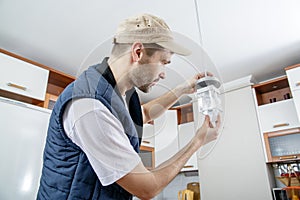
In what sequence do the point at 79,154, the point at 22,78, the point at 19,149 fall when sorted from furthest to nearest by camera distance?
the point at 22,78, the point at 19,149, the point at 79,154

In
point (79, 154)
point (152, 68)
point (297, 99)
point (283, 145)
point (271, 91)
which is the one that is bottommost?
point (79, 154)

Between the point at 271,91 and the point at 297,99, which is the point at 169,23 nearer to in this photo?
the point at 297,99

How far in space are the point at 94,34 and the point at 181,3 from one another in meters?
0.65

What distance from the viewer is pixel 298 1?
55.6 inches

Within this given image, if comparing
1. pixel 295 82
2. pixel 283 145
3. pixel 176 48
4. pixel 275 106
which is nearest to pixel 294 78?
pixel 295 82

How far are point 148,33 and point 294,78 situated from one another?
1.92m

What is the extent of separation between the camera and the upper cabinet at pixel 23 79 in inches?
64.6

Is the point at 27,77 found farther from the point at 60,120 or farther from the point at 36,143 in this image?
the point at 60,120

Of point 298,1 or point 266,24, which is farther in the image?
point 266,24

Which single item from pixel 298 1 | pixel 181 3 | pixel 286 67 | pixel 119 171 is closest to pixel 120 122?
pixel 119 171

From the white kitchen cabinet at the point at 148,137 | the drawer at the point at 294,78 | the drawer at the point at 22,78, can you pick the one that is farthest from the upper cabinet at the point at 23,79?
the drawer at the point at 294,78

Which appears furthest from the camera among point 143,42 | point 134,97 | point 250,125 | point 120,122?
point 250,125

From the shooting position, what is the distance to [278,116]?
2055mm

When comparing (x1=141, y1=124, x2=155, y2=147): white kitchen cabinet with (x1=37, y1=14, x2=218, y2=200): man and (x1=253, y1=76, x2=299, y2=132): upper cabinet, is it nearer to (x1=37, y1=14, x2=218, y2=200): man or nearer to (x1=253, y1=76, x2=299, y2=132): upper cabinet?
(x1=37, y1=14, x2=218, y2=200): man
